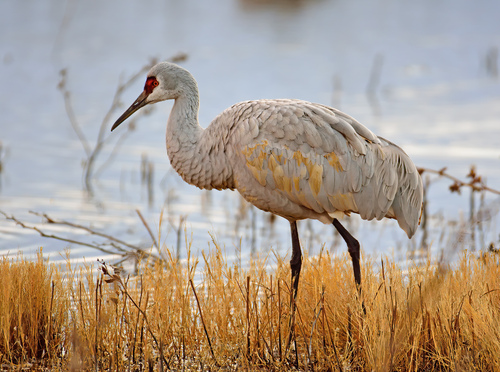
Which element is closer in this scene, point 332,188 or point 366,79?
point 332,188

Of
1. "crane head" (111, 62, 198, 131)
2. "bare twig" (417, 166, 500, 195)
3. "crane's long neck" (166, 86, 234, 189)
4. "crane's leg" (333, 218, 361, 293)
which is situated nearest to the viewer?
"crane's leg" (333, 218, 361, 293)

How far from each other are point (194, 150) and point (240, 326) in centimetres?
141

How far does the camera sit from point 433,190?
10.2 m

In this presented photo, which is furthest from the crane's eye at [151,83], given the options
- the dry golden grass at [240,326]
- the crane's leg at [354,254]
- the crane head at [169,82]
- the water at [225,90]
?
the crane's leg at [354,254]

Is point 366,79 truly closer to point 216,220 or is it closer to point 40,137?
point 40,137

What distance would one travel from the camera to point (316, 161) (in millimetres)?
5301

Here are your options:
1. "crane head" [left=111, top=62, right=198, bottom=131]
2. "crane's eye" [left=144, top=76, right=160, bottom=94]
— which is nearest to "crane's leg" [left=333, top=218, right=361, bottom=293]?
"crane head" [left=111, top=62, right=198, bottom=131]

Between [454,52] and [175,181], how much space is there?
501 inches

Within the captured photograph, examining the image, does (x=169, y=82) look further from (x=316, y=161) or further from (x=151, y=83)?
(x=316, y=161)

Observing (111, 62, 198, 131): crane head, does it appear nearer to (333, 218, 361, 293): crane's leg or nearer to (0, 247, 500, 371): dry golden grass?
(0, 247, 500, 371): dry golden grass

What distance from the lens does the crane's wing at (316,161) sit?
17.4 feet

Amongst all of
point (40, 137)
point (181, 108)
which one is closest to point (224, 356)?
point (181, 108)

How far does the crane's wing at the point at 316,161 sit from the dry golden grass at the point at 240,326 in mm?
489

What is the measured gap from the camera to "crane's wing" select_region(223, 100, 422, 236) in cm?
529
